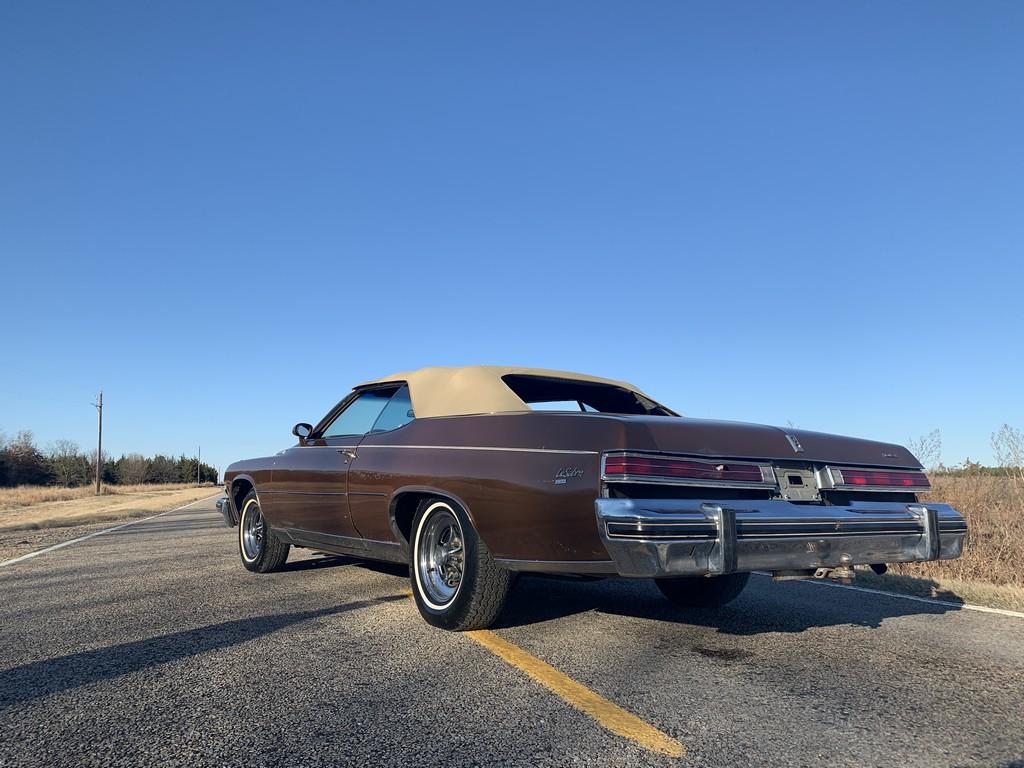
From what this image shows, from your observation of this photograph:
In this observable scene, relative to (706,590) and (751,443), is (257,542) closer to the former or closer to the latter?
(706,590)

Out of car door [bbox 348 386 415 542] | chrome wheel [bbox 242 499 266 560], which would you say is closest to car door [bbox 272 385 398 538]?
car door [bbox 348 386 415 542]

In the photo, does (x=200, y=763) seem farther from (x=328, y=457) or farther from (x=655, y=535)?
(x=328, y=457)

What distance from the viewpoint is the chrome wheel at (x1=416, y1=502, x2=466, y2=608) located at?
4.19m

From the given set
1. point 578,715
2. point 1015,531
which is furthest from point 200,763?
point 1015,531

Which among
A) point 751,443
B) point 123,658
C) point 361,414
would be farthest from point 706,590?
point 123,658

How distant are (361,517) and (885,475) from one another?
10.6 feet

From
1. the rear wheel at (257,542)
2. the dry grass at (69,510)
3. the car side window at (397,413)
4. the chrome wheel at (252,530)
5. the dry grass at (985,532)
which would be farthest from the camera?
the dry grass at (69,510)

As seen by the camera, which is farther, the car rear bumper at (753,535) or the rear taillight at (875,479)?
the rear taillight at (875,479)

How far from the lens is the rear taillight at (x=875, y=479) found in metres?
3.86

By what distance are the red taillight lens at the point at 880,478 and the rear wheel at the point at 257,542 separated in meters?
4.52

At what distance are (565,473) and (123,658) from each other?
234 centimetres

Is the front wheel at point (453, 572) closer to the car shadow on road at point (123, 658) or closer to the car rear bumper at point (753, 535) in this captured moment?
the car shadow on road at point (123, 658)

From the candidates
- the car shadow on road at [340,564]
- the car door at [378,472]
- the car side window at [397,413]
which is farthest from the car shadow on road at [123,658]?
the car shadow on road at [340,564]

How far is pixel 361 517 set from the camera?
498 centimetres
